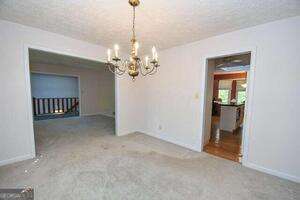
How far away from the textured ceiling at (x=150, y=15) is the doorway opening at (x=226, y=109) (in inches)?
29.1

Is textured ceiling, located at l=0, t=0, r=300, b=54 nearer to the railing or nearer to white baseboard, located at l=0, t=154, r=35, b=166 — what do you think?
white baseboard, located at l=0, t=154, r=35, b=166

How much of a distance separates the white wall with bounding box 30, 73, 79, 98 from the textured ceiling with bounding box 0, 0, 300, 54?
18.1 ft

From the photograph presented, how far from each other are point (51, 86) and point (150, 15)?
304 inches

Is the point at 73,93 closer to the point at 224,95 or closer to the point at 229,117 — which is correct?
the point at 229,117

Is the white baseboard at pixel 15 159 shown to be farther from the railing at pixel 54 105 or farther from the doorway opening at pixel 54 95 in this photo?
the railing at pixel 54 105

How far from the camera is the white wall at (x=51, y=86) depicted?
7.02 meters

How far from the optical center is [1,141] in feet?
7.55

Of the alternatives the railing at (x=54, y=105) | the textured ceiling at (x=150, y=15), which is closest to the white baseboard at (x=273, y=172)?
the textured ceiling at (x=150, y=15)

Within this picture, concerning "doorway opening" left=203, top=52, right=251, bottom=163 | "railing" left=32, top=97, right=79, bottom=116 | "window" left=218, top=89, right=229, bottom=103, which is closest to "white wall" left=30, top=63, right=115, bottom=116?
"railing" left=32, top=97, right=79, bottom=116

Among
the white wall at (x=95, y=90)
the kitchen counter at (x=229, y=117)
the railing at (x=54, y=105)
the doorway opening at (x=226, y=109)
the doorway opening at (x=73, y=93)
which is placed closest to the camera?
the doorway opening at (x=226, y=109)

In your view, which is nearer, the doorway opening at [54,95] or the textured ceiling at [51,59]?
the textured ceiling at [51,59]

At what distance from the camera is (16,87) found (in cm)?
241

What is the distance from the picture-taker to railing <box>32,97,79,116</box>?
669 centimetres

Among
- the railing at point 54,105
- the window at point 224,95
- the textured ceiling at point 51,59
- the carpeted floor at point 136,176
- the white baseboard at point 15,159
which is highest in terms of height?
the textured ceiling at point 51,59
